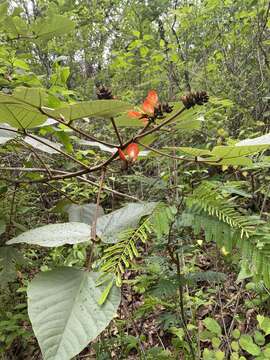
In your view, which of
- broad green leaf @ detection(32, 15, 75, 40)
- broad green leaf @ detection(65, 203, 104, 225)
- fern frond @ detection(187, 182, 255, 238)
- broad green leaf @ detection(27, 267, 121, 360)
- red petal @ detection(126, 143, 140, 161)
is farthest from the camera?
broad green leaf @ detection(32, 15, 75, 40)

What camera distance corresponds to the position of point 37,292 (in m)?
0.43

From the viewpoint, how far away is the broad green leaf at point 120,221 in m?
0.54

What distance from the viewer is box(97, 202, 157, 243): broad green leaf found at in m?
0.54

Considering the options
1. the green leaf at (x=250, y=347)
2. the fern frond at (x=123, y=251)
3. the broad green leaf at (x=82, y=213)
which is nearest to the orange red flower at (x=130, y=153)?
the fern frond at (x=123, y=251)

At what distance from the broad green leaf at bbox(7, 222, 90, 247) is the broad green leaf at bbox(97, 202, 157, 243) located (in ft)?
0.10

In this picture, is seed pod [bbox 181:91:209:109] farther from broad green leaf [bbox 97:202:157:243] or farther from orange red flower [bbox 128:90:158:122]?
broad green leaf [bbox 97:202:157:243]

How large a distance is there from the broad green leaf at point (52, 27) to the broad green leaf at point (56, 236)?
→ 0.85 m

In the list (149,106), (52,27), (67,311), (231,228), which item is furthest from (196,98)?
(52,27)

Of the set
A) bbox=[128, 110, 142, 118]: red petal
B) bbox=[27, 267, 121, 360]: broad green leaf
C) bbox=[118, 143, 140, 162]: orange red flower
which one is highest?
bbox=[128, 110, 142, 118]: red petal

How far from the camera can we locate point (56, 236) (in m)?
0.51

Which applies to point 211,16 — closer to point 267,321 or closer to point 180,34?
point 180,34

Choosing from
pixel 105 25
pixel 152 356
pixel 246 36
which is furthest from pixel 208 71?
pixel 152 356

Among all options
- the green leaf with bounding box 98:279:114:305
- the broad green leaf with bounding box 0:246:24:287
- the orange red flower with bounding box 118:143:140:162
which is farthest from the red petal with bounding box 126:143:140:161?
the broad green leaf with bounding box 0:246:24:287

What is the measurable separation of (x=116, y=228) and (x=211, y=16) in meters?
3.50
